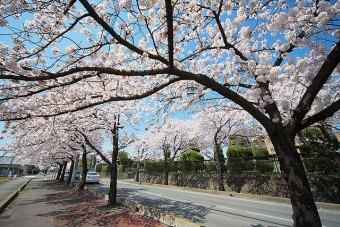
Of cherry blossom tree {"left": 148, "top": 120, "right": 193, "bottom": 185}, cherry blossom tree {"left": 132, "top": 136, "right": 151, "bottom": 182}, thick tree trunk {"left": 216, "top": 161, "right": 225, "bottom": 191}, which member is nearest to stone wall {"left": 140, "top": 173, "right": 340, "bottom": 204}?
thick tree trunk {"left": 216, "top": 161, "right": 225, "bottom": 191}

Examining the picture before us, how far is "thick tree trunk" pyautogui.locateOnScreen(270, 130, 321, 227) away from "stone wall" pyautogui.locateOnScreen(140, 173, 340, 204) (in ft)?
31.5

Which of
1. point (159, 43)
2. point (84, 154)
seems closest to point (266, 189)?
point (159, 43)

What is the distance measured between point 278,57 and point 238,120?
14.7m

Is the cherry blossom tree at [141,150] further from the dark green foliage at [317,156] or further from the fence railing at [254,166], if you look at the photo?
the dark green foliage at [317,156]

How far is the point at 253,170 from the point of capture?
18.1 meters

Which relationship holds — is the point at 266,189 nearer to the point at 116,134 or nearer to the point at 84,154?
the point at 116,134

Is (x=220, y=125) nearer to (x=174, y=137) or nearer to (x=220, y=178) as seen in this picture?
(x=220, y=178)

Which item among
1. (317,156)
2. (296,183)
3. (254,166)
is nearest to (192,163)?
(254,166)

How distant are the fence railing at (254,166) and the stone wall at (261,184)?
1.12m

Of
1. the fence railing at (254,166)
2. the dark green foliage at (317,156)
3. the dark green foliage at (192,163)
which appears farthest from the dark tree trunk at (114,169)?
the dark green foliage at (192,163)

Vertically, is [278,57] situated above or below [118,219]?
above

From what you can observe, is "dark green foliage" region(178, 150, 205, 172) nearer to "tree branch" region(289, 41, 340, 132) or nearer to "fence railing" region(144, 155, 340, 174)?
"fence railing" region(144, 155, 340, 174)

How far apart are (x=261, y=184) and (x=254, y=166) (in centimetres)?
249

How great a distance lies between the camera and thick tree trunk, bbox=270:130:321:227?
4.28 meters
